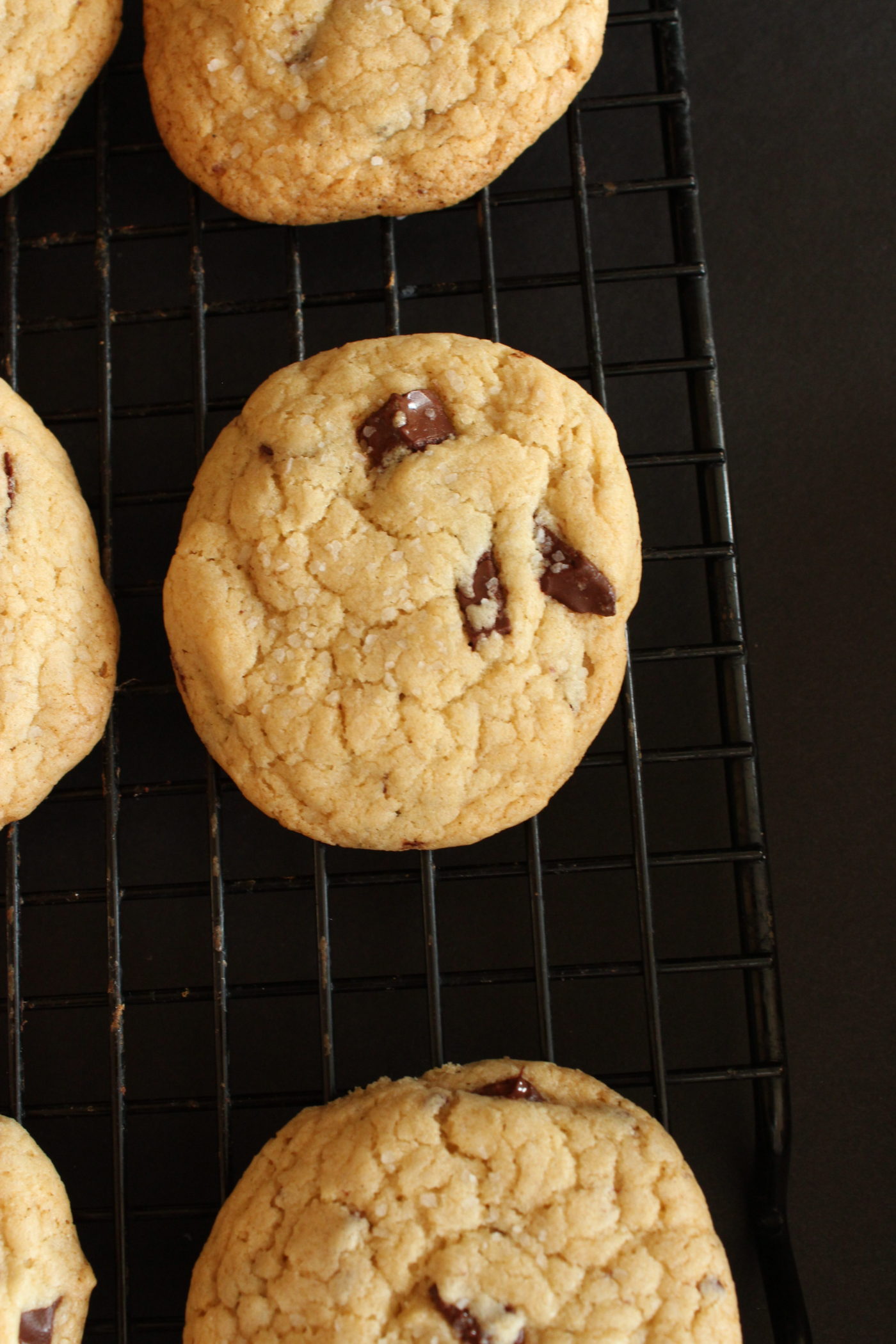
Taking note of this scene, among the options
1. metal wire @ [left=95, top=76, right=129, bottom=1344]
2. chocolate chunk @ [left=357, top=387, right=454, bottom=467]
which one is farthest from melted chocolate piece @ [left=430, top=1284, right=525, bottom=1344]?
chocolate chunk @ [left=357, top=387, right=454, bottom=467]

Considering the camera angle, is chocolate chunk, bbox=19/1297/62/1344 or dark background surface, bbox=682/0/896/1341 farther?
dark background surface, bbox=682/0/896/1341

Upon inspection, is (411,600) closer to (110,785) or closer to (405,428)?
(405,428)

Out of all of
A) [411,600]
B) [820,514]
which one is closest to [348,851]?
[411,600]

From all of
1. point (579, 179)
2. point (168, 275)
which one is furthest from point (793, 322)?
point (168, 275)

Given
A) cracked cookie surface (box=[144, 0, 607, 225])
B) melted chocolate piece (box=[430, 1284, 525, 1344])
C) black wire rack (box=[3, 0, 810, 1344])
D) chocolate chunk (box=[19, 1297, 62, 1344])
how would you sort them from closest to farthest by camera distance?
1. melted chocolate piece (box=[430, 1284, 525, 1344])
2. chocolate chunk (box=[19, 1297, 62, 1344])
3. cracked cookie surface (box=[144, 0, 607, 225])
4. black wire rack (box=[3, 0, 810, 1344])

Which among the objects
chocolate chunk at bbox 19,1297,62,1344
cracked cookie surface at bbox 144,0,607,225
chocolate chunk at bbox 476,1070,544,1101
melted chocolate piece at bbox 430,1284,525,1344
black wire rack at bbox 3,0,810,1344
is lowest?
chocolate chunk at bbox 19,1297,62,1344

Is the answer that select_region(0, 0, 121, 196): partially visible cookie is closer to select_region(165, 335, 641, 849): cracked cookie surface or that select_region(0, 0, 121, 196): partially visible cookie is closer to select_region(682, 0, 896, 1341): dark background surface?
select_region(165, 335, 641, 849): cracked cookie surface

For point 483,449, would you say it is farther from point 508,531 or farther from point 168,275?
point 168,275
